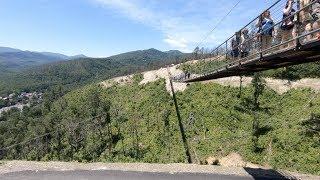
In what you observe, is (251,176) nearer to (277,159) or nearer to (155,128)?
(277,159)

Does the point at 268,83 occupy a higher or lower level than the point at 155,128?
higher

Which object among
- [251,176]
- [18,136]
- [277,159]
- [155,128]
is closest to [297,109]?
[277,159]

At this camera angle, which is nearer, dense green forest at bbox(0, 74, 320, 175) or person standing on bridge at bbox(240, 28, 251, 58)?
person standing on bridge at bbox(240, 28, 251, 58)

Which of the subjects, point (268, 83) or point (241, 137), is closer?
point (241, 137)

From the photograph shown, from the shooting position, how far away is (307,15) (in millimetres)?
9117

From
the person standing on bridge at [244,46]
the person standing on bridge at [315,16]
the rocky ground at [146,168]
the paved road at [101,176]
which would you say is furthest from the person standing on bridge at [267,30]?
the rocky ground at [146,168]

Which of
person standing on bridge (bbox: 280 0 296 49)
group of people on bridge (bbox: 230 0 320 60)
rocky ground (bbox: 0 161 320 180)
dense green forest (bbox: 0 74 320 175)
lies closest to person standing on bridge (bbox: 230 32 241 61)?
group of people on bridge (bbox: 230 0 320 60)

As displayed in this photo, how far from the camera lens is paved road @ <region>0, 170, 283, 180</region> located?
53.8 ft

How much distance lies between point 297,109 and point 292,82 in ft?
25.2

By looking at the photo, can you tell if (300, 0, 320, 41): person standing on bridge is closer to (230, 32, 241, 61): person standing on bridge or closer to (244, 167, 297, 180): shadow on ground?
(230, 32, 241, 61): person standing on bridge

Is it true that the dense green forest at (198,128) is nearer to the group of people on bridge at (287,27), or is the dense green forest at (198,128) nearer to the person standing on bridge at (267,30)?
the group of people on bridge at (287,27)

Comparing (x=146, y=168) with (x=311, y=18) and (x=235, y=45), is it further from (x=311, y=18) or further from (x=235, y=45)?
(x=311, y=18)

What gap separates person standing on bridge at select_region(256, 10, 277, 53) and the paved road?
721 cm

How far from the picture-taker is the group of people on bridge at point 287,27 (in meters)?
8.77
